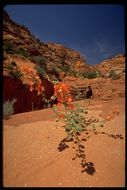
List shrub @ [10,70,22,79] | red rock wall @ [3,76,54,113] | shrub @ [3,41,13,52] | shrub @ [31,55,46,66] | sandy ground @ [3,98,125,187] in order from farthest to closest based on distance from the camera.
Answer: shrub @ [31,55,46,66] < shrub @ [3,41,13,52] < shrub @ [10,70,22,79] < red rock wall @ [3,76,54,113] < sandy ground @ [3,98,125,187]

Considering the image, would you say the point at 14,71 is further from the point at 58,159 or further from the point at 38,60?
the point at 58,159

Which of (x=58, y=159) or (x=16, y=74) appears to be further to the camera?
(x=16, y=74)

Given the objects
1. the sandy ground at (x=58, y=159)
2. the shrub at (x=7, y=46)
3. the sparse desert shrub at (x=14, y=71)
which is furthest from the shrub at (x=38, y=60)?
the sandy ground at (x=58, y=159)

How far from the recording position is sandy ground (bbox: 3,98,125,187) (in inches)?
121

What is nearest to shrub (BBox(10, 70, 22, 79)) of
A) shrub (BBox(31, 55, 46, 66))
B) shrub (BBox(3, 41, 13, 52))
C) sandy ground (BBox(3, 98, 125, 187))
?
shrub (BBox(3, 41, 13, 52))

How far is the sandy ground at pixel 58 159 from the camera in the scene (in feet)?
10.1

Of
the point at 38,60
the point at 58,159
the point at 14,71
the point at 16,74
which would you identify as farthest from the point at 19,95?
the point at 58,159

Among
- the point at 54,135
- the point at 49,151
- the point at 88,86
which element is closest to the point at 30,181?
the point at 49,151

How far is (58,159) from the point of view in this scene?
348 cm

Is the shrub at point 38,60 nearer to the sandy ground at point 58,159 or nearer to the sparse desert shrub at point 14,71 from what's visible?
the sparse desert shrub at point 14,71

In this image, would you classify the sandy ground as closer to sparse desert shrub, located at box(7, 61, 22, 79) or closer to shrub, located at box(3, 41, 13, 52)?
sparse desert shrub, located at box(7, 61, 22, 79)

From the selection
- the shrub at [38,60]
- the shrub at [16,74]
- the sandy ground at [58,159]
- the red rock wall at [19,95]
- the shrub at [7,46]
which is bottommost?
the sandy ground at [58,159]
